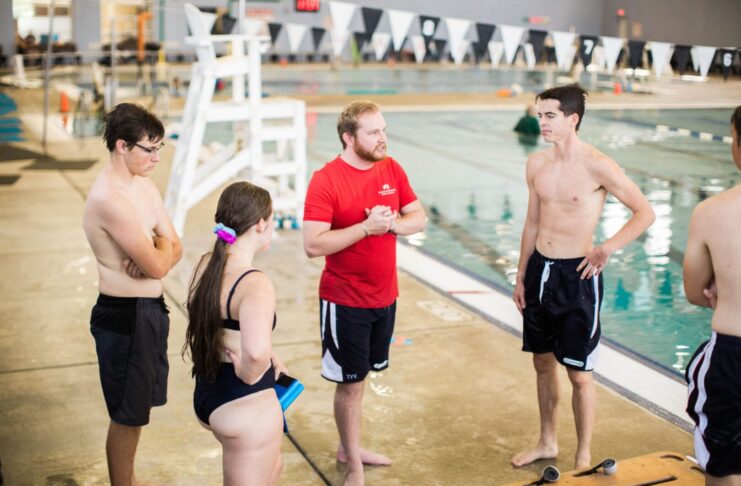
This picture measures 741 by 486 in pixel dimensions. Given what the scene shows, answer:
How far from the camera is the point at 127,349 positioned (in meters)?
3.69

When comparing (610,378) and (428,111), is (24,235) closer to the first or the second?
(610,378)

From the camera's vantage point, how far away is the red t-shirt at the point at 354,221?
406 centimetres

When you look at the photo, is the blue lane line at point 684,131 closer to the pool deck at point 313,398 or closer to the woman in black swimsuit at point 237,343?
the pool deck at point 313,398

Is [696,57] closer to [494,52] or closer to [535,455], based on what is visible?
[535,455]

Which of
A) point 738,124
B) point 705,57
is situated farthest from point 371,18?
point 738,124

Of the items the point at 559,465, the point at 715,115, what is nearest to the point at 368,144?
the point at 559,465

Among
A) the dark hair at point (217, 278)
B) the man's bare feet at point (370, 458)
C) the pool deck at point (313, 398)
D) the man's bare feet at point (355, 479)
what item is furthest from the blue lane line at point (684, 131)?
Result: the dark hair at point (217, 278)

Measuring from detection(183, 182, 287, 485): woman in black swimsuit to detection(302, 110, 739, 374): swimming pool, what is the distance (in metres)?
3.56

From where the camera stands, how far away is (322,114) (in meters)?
20.7

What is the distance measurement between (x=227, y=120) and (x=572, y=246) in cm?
490

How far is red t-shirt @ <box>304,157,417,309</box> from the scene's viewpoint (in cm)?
406

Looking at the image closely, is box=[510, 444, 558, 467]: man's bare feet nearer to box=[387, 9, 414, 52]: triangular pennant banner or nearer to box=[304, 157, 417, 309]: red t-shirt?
box=[304, 157, 417, 309]: red t-shirt

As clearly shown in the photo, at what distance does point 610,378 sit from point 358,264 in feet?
7.15

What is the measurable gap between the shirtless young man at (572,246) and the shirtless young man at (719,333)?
0.99 metres
